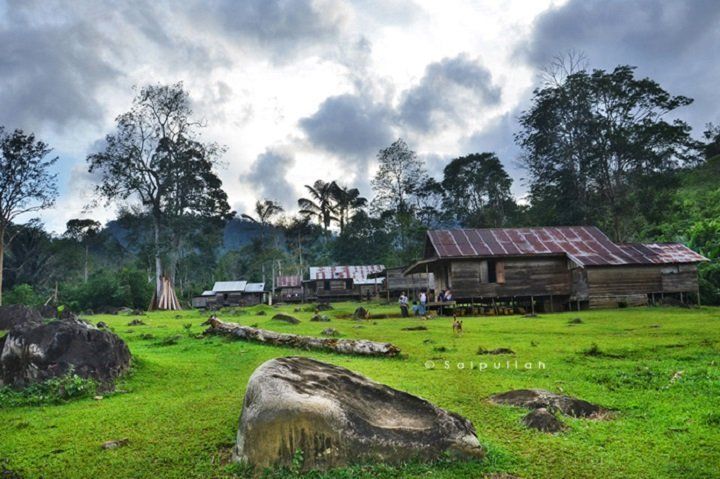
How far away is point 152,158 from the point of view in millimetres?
48344

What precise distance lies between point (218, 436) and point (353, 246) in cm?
7585

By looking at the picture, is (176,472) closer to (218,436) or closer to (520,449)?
(218,436)

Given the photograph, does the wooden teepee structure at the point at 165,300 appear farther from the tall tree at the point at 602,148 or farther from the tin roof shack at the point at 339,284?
the tall tree at the point at 602,148

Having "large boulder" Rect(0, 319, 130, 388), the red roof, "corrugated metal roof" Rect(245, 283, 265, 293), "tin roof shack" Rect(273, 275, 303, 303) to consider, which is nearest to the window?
the red roof

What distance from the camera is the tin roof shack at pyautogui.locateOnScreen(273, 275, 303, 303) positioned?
73.6m

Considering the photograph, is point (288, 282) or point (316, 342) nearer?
point (316, 342)

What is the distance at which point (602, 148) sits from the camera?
154 feet

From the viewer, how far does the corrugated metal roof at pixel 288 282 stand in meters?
74.8

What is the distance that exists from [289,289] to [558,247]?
167ft

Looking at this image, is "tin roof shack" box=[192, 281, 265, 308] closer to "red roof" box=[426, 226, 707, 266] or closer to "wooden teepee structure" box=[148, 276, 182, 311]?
"wooden teepee structure" box=[148, 276, 182, 311]

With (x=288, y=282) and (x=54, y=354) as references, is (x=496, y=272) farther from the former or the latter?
(x=288, y=282)

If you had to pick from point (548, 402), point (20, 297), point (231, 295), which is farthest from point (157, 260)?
point (548, 402)

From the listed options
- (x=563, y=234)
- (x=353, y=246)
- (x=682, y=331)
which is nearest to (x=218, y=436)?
(x=682, y=331)

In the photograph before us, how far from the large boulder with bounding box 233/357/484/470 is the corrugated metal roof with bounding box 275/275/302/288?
228 ft
